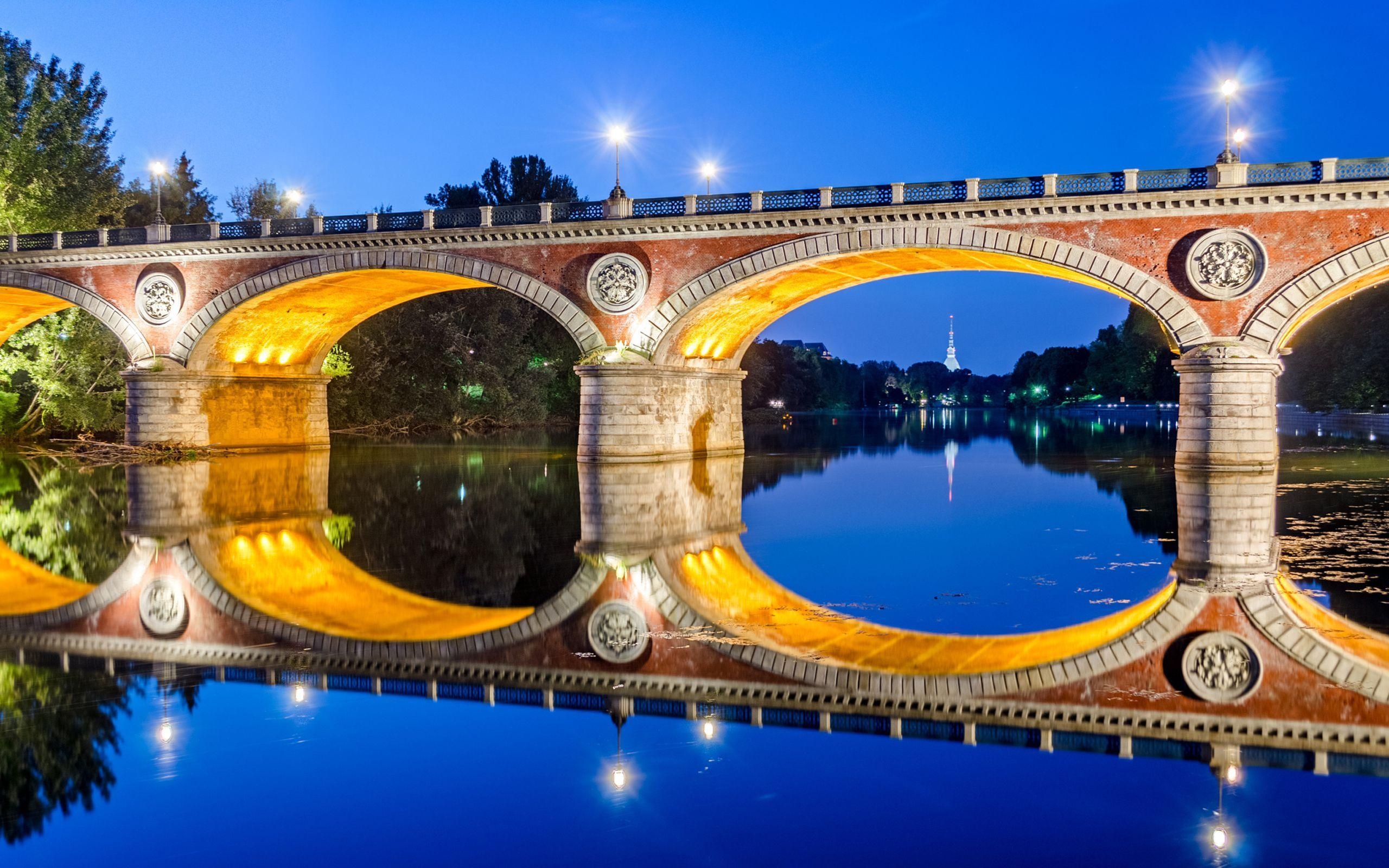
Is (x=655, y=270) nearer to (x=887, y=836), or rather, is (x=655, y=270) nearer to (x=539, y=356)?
(x=887, y=836)

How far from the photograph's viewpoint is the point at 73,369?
129 feet

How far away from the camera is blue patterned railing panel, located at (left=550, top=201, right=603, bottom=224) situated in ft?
98.2

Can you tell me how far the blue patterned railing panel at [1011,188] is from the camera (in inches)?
1040

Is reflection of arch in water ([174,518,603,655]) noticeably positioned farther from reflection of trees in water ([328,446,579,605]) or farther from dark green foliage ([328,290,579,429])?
dark green foliage ([328,290,579,429])

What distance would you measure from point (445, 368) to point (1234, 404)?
3772cm

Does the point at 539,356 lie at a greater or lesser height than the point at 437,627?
greater

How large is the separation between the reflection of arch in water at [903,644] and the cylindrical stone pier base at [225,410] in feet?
92.0

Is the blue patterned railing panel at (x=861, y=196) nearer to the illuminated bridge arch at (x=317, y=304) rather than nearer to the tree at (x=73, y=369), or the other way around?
the illuminated bridge arch at (x=317, y=304)

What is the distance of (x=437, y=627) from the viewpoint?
32.4 ft

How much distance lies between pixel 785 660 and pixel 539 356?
5359 cm

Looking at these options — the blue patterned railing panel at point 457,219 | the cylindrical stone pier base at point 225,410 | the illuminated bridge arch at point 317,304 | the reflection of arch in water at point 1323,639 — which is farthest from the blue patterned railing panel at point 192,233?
the reflection of arch in water at point 1323,639

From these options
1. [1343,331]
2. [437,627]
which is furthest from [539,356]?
[437,627]

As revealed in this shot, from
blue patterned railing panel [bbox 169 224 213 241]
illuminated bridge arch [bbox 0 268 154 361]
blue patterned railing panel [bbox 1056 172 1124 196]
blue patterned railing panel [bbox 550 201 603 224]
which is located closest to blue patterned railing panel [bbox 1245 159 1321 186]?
blue patterned railing panel [bbox 1056 172 1124 196]

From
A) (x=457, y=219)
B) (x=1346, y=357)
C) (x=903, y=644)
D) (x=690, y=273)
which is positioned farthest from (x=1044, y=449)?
(x=903, y=644)
